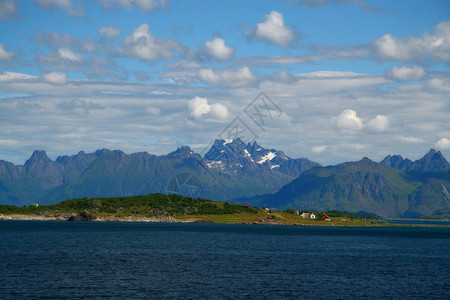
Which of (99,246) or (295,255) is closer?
(295,255)

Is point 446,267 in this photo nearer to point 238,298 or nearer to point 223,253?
point 223,253

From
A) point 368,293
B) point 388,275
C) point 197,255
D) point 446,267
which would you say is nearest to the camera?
point 368,293

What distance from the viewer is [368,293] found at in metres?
79.1

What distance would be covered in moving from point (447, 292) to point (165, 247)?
89.8m

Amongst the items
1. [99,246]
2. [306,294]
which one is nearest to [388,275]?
[306,294]

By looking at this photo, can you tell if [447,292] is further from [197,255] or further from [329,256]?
[197,255]

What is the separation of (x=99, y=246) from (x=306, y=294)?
86092 millimetres

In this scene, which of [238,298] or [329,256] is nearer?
[238,298]

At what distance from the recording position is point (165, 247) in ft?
501

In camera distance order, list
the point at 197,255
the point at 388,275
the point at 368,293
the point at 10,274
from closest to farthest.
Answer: the point at 368,293
the point at 10,274
the point at 388,275
the point at 197,255

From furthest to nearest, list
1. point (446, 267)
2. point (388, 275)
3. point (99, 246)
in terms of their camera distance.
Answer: point (99, 246)
point (446, 267)
point (388, 275)

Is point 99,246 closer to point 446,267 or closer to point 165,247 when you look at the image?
point 165,247

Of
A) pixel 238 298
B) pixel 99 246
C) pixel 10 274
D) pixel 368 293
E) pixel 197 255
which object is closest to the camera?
pixel 238 298

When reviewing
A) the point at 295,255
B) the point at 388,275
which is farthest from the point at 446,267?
the point at 295,255
